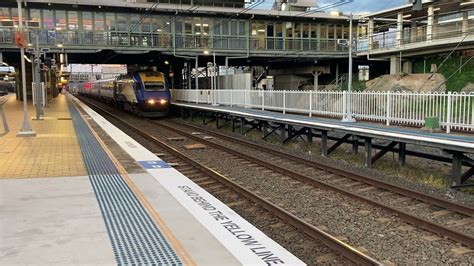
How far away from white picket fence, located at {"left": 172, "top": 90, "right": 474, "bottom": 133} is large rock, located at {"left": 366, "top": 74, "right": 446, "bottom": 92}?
13193 millimetres

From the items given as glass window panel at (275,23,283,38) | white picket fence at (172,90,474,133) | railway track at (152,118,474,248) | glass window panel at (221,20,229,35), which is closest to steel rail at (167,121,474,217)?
railway track at (152,118,474,248)

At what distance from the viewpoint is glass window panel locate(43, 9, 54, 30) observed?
38.9 meters

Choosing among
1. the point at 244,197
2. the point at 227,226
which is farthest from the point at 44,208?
the point at 244,197

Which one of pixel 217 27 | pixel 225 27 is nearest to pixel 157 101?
pixel 217 27

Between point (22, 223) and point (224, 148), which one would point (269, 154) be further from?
point (22, 223)

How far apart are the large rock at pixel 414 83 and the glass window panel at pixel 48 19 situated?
2687 centimetres

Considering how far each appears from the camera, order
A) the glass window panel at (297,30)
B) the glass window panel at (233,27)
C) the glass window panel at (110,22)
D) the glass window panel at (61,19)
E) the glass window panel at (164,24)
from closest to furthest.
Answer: the glass window panel at (61,19) < the glass window panel at (110,22) < the glass window panel at (164,24) < the glass window panel at (233,27) < the glass window panel at (297,30)

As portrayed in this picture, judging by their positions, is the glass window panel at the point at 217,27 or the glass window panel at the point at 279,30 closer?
the glass window panel at the point at 217,27

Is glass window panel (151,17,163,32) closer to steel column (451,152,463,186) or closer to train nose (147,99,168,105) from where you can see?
train nose (147,99,168,105)

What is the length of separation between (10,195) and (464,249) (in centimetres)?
655

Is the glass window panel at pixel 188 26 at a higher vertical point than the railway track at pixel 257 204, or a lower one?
higher

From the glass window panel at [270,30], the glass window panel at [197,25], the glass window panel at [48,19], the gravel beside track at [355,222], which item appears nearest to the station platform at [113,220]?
the gravel beside track at [355,222]

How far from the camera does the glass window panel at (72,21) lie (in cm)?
3938

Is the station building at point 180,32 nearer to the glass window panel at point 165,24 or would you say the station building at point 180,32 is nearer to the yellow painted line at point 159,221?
the glass window panel at point 165,24
